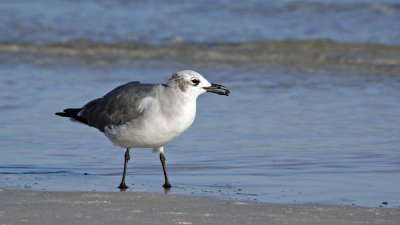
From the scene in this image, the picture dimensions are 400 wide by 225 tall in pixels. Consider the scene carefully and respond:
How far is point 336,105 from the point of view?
10547 millimetres

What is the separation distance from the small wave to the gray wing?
19.6ft

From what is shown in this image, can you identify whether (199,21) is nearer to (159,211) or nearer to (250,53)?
(250,53)

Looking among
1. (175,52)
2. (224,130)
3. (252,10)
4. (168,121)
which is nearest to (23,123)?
(224,130)

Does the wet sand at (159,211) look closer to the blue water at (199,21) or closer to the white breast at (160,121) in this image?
the white breast at (160,121)

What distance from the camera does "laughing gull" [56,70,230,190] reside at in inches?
279

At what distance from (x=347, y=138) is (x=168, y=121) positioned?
97.1 inches

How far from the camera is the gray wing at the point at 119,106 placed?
7332mm

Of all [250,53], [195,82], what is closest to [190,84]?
[195,82]

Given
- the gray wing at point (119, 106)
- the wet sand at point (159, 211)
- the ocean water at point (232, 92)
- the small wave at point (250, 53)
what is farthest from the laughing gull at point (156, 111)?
the small wave at point (250, 53)

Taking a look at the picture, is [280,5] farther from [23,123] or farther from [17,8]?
[23,123]

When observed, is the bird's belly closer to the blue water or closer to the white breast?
the white breast

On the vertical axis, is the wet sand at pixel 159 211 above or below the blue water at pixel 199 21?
below

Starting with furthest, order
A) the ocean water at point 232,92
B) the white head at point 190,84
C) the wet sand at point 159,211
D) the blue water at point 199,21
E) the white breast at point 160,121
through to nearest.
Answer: the blue water at point 199,21 → the ocean water at point 232,92 → the white head at point 190,84 → the white breast at point 160,121 → the wet sand at point 159,211

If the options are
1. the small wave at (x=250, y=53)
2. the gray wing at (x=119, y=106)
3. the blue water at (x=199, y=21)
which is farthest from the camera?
the blue water at (x=199, y=21)
